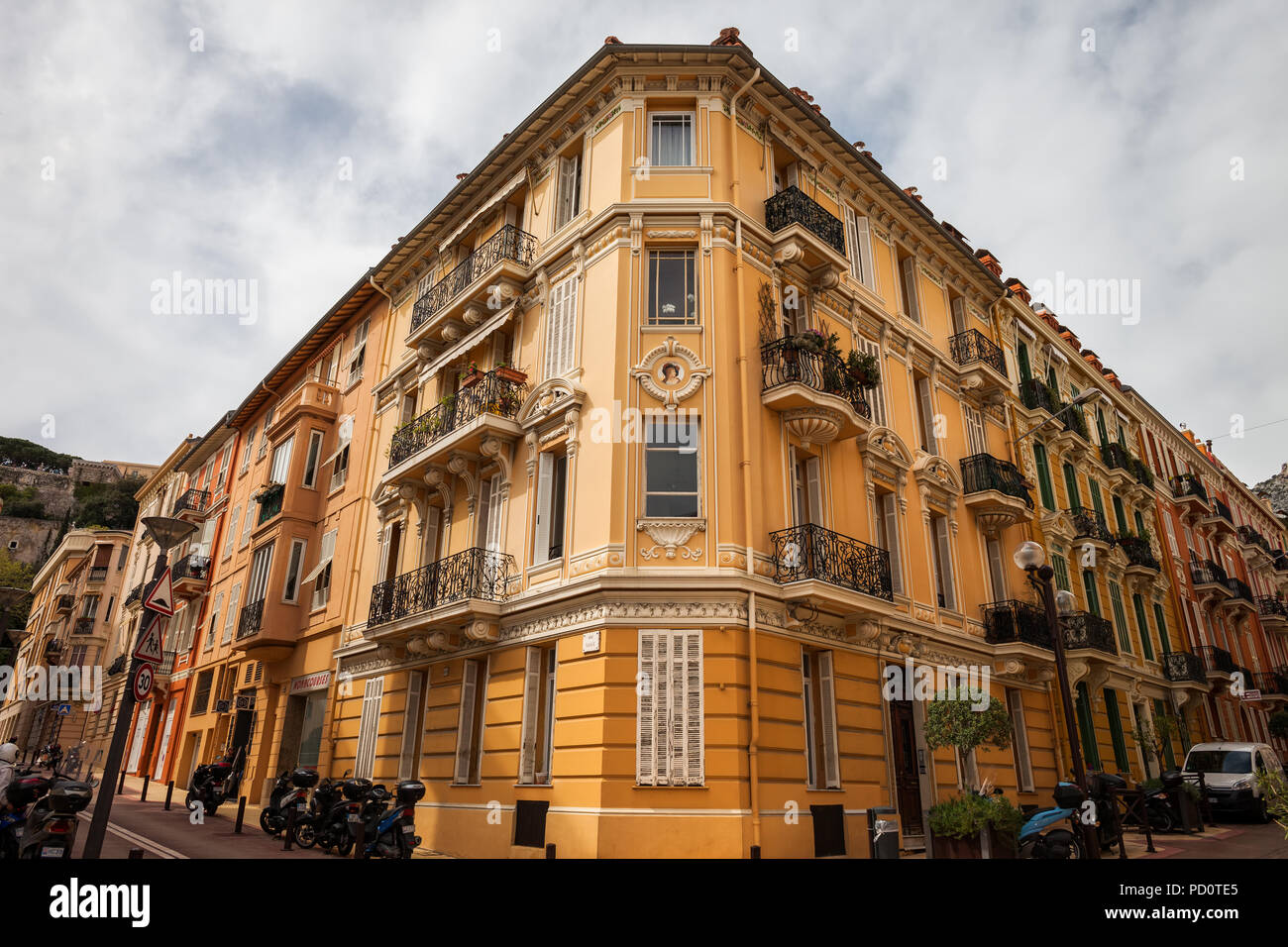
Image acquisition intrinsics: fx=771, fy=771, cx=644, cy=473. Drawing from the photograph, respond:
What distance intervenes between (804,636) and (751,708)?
1.93 metres

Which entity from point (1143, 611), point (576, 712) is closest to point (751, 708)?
point (576, 712)

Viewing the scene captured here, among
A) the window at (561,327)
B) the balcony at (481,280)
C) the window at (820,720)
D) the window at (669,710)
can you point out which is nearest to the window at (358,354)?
the balcony at (481,280)

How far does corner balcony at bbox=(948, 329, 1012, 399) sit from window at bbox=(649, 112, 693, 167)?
935cm

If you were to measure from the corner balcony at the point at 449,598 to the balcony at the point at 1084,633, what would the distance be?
46.9ft

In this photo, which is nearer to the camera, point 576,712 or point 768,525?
point 576,712

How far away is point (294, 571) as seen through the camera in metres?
22.1

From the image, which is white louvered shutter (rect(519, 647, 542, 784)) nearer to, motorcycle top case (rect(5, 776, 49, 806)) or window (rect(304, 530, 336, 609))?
motorcycle top case (rect(5, 776, 49, 806))

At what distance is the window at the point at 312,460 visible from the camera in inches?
919

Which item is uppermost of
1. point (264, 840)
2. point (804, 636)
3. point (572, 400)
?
point (572, 400)
